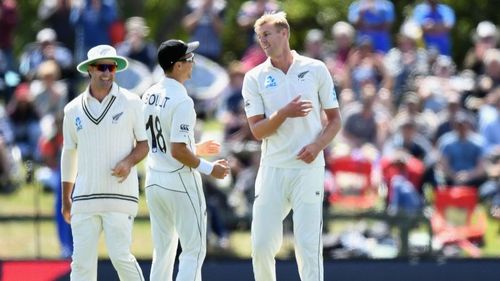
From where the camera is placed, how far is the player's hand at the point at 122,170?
426 inches

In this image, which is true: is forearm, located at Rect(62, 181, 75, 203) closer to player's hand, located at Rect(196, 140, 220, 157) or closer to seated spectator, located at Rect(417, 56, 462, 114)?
player's hand, located at Rect(196, 140, 220, 157)

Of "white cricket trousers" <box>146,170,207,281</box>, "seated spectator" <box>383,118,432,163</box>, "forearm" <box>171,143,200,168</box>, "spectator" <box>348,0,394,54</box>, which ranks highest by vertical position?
"spectator" <box>348,0,394,54</box>

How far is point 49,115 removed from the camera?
18.3 m

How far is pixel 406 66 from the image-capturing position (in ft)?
62.8

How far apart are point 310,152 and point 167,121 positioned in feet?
3.50

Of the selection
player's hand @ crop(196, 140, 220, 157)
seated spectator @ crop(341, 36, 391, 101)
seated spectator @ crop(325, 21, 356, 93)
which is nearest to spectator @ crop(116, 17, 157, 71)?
seated spectator @ crop(325, 21, 356, 93)

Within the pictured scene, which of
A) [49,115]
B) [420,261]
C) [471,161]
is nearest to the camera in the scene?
[420,261]

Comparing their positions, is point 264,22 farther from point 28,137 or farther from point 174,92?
point 28,137

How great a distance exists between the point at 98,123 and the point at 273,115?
4.32 feet

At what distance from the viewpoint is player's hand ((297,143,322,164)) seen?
10.6 meters

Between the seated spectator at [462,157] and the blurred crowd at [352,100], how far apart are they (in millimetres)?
12

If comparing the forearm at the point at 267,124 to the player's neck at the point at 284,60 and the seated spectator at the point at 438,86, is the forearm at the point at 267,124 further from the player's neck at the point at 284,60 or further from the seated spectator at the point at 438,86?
the seated spectator at the point at 438,86

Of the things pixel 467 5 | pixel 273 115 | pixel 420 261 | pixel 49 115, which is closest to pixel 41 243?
pixel 49 115

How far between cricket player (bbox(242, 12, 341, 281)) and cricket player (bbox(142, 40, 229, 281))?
0.42 meters
